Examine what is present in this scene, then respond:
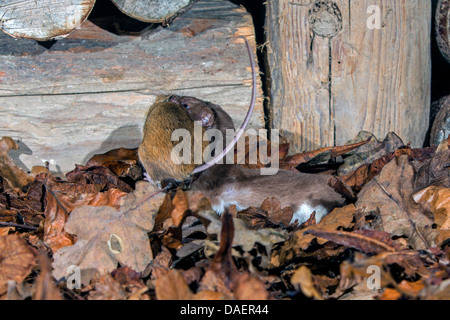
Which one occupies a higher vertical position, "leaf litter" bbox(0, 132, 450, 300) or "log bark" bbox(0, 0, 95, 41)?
"log bark" bbox(0, 0, 95, 41)

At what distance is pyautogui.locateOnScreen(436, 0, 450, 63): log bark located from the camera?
10.8 ft

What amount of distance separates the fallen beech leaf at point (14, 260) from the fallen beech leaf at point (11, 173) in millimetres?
1412

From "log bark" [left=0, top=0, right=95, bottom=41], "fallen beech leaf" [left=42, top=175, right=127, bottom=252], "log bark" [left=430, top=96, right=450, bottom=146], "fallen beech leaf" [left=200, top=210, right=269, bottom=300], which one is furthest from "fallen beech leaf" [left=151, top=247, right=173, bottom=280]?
"log bark" [left=430, top=96, right=450, bottom=146]

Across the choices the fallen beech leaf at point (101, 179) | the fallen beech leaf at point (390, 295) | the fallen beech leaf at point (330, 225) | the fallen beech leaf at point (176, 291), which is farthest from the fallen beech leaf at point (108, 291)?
the fallen beech leaf at point (101, 179)

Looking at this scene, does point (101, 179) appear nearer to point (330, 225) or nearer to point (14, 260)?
point (14, 260)

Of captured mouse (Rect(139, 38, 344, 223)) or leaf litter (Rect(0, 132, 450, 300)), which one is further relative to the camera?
captured mouse (Rect(139, 38, 344, 223))

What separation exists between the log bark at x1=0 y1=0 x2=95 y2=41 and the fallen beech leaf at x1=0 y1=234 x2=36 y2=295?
149 centimetres

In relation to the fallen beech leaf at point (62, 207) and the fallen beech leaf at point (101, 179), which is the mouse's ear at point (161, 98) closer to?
the fallen beech leaf at point (101, 179)

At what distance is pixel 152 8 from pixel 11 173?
5.28ft

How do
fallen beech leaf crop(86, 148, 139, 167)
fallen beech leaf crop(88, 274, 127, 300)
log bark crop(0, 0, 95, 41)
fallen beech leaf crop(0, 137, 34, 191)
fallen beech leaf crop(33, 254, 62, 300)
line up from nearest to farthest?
fallen beech leaf crop(33, 254, 62, 300) → fallen beech leaf crop(88, 274, 127, 300) → log bark crop(0, 0, 95, 41) → fallen beech leaf crop(0, 137, 34, 191) → fallen beech leaf crop(86, 148, 139, 167)

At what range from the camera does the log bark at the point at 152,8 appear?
2.71 m

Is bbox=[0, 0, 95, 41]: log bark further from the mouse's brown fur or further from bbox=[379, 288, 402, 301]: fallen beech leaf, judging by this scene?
bbox=[379, 288, 402, 301]: fallen beech leaf

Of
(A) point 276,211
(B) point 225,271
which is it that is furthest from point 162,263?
(A) point 276,211
